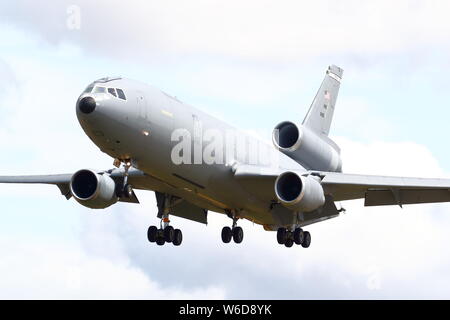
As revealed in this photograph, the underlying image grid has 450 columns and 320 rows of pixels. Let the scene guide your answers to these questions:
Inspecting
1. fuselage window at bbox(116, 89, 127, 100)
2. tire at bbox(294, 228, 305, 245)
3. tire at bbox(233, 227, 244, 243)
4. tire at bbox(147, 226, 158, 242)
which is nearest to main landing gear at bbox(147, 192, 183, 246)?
tire at bbox(147, 226, 158, 242)

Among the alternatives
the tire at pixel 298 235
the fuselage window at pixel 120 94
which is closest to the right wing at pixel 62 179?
the fuselage window at pixel 120 94

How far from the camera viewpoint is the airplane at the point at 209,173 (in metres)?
40.5

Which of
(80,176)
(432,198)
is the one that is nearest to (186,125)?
(80,176)

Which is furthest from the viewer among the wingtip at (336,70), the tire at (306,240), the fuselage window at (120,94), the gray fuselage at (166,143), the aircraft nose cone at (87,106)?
the wingtip at (336,70)

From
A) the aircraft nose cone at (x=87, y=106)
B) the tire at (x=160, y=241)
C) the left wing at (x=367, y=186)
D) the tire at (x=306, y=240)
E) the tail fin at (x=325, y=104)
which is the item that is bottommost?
the tire at (x=160, y=241)

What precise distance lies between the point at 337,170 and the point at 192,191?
9382 millimetres

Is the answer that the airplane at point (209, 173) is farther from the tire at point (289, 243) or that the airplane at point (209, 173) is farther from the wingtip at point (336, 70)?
the wingtip at point (336, 70)

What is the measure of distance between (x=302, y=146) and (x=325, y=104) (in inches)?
280

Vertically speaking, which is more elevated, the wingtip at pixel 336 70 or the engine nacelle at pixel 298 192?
the wingtip at pixel 336 70

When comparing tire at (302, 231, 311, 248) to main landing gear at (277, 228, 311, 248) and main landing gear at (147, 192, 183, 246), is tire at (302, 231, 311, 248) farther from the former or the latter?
main landing gear at (147, 192, 183, 246)

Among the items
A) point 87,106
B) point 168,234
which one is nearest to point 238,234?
point 168,234

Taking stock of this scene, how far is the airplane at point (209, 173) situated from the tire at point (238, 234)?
54 millimetres

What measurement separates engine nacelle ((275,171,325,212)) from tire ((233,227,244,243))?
15.2 ft

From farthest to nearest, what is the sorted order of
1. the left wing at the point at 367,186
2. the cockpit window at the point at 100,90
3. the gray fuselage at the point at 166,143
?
the left wing at the point at 367,186, the cockpit window at the point at 100,90, the gray fuselage at the point at 166,143
